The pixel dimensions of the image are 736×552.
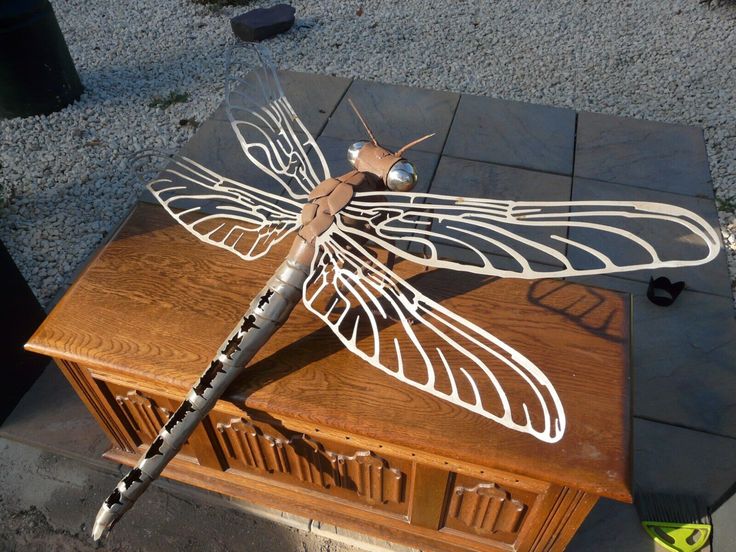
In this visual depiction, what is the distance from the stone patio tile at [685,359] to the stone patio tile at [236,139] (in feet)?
7.54

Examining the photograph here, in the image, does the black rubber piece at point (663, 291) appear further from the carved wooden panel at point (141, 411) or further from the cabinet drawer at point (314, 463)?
the carved wooden panel at point (141, 411)

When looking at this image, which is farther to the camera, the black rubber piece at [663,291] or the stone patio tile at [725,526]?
the black rubber piece at [663,291]

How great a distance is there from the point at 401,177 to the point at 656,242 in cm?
249

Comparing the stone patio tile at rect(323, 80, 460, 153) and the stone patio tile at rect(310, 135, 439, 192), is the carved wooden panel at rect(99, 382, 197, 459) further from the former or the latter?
the stone patio tile at rect(323, 80, 460, 153)

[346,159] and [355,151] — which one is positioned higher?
[355,151]

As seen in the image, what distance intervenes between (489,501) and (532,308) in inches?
28.7

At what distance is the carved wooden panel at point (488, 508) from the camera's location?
1.89m

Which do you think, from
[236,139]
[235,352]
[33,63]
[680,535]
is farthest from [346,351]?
[33,63]

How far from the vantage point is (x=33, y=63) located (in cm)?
410

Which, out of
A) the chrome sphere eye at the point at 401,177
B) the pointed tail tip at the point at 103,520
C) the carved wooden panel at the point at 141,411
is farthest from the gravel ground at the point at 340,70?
the chrome sphere eye at the point at 401,177

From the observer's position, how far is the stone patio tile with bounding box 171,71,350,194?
3863mm

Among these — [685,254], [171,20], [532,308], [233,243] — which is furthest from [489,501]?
[171,20]

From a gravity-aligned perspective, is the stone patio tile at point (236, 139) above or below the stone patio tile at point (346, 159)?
above

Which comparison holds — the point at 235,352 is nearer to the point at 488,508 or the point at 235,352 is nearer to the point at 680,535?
the point at 488,508
